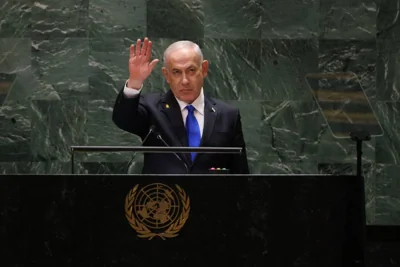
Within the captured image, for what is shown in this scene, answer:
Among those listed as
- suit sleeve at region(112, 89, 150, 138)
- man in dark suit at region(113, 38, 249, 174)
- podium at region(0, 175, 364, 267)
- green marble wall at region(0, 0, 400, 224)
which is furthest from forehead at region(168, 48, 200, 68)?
green marble wall at region(0, 0, 400, 224)

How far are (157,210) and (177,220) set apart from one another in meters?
0.09

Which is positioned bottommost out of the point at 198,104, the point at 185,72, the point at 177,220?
the point at 177,220

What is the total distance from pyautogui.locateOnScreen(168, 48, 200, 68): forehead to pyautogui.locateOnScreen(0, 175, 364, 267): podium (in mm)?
1334

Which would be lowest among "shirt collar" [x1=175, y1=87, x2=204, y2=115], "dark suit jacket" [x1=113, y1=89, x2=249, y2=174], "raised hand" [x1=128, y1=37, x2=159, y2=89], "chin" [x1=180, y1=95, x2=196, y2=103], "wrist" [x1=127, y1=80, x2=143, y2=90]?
"dark suit jacket" [x1=113, y1=89, x2=249, y2=174]

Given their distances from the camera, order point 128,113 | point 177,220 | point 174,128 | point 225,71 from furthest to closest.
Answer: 1. point 225,71
2. point 174,128
3. point 128,113
4. point 177,220

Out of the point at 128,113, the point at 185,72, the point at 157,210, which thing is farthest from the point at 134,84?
the point at 157,210

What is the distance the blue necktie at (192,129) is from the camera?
4508mm

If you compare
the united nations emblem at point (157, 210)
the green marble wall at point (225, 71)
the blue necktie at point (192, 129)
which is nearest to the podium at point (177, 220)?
the united nations emblem at point (157, 210)

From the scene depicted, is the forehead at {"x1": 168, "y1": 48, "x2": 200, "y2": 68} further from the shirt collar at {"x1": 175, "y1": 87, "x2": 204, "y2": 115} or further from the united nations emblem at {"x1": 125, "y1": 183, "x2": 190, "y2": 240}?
the united nations emblem at {"x1": 125, "y1": 183, "x2": 190, "y2": 240}

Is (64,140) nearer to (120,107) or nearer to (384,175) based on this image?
(120,107)

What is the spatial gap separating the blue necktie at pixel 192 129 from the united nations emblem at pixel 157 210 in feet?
3.99

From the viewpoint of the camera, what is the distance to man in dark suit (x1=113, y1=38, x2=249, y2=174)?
4312 millimetres

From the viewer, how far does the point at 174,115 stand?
4539 millimetres

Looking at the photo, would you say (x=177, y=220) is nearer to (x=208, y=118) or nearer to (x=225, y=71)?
(x=208, y=118)
